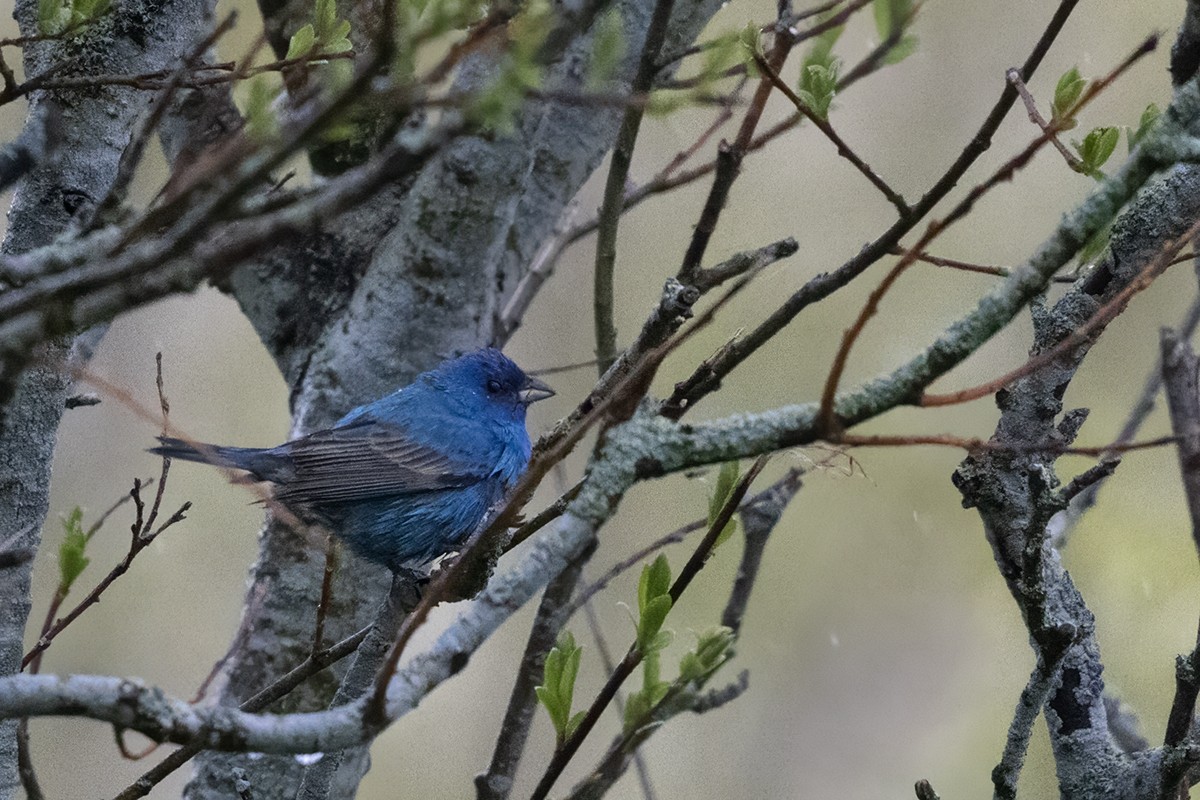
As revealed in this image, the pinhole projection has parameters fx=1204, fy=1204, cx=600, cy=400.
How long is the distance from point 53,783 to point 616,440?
21.2 feet

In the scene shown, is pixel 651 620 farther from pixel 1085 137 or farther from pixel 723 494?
pixel 1085 137

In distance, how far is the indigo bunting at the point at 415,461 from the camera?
3.73m

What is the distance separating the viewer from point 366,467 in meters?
3.93

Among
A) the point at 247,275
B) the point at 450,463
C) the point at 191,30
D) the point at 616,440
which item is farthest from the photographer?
the point at 450,463

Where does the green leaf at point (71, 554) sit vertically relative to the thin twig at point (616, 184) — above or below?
below

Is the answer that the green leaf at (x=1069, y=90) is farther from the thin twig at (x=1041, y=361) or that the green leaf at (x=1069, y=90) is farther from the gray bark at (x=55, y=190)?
the gray bark at (x=55, y=190)

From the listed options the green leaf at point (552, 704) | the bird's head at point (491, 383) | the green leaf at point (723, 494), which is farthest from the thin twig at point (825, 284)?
the bird's head at point (491, 383)

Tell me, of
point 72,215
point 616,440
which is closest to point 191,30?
point 72,215

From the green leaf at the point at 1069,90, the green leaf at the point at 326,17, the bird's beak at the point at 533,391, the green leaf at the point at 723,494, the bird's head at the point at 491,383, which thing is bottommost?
the green leaf at the point at 723,494

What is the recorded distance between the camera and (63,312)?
113 centimetres

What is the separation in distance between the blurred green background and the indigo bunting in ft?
8.02

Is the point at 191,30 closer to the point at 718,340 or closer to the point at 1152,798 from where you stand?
the point at 1152,798

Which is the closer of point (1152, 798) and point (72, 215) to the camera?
point (1152, 798)

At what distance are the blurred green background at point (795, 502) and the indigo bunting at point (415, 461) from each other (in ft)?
8.02
